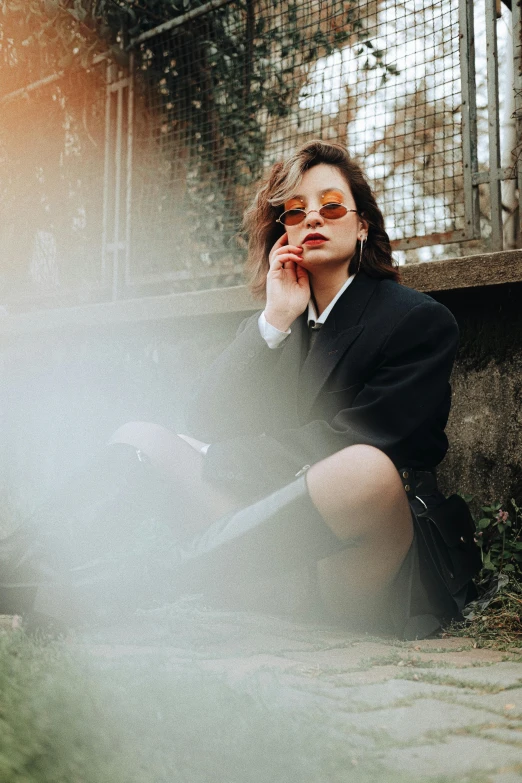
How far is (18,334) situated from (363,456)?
3443 millimetres

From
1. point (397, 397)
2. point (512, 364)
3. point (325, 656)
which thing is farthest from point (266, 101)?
point (325, 656)

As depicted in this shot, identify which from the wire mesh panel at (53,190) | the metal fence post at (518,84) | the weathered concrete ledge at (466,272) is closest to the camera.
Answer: the weathered concrete ledge at (466,272)

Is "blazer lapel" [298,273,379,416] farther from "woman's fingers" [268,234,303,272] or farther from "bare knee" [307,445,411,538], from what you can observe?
"bare knee" [307,445,411,538]

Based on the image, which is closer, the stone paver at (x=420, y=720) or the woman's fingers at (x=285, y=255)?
the stone paver at (x=420, y=720)

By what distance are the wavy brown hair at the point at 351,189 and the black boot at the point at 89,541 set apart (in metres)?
1.00

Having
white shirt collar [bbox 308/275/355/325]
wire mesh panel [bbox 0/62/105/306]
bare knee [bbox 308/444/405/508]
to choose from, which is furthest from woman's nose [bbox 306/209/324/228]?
wire mesh panel [bbox 0/62/105/306]

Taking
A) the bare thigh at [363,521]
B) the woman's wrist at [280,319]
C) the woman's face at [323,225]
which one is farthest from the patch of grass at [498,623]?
the woman's face at [323,225]

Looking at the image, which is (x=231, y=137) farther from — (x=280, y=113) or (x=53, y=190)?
Result: (x=53, y=190)

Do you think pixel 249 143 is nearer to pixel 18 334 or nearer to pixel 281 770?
pixel 18 334

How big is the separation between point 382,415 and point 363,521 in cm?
34

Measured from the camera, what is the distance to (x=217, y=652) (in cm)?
212

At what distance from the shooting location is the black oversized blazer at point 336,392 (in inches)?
95.6

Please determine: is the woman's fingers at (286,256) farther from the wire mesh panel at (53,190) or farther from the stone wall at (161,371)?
the wire mesh panel at (53,190)

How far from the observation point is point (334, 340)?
2646 millimetres
